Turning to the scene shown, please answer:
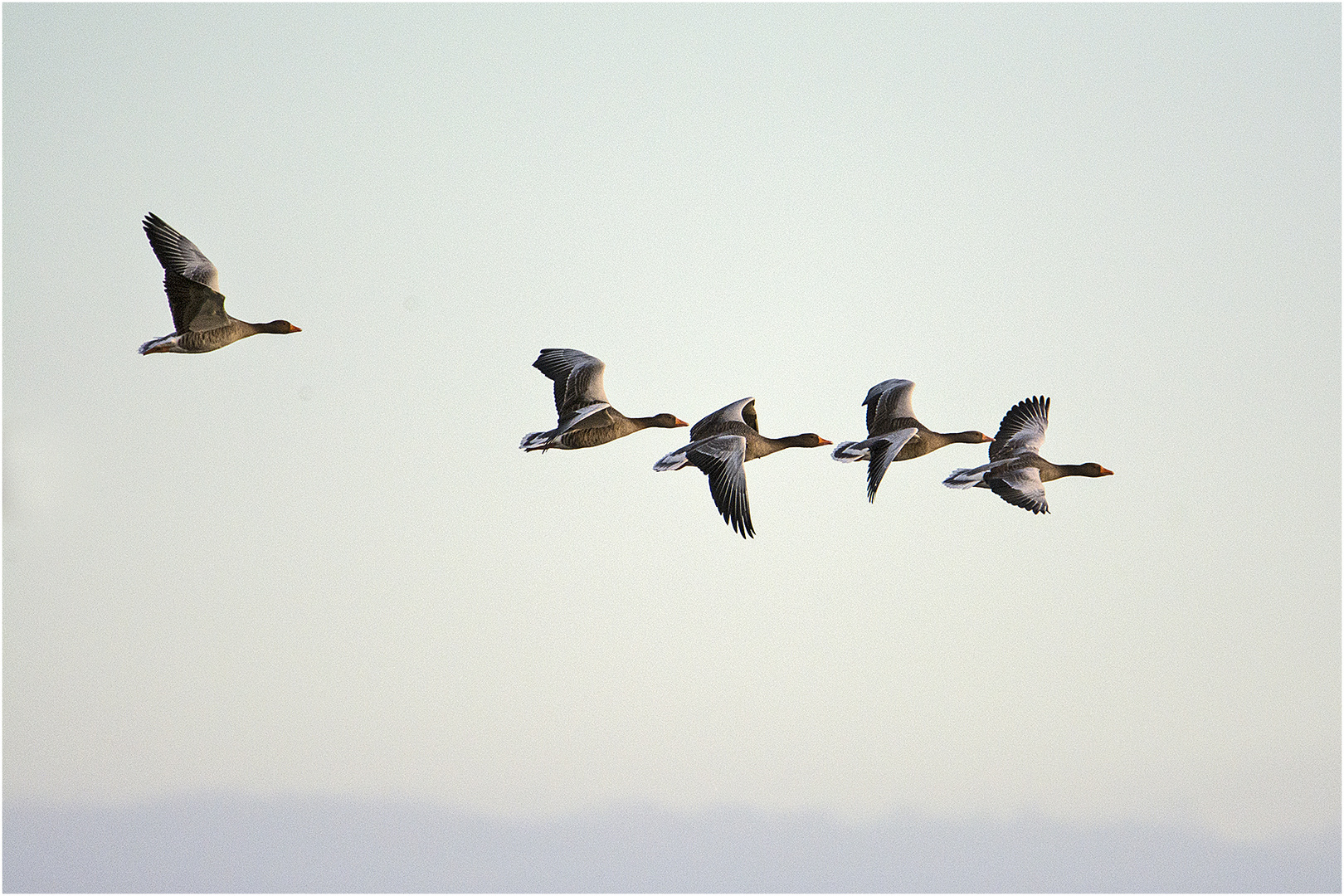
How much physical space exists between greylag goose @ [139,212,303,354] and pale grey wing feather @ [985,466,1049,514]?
14.1m

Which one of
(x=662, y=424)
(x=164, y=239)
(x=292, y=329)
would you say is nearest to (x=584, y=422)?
(x=662, y=424)

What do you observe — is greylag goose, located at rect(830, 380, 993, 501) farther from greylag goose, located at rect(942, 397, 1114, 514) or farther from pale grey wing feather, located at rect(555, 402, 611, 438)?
pale grey wing feather, located at rect(555, 402, 611, 438)

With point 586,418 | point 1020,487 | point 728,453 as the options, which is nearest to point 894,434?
point 1020,487

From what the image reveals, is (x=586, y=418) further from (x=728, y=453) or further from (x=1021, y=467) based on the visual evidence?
A: (x=1021, y=467)

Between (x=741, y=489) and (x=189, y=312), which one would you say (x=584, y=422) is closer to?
(x=741, y=489)

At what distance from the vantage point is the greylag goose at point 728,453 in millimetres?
38188

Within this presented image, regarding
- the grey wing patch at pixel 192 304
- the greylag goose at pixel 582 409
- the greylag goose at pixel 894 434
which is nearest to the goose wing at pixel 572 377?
the greylag goose at pixel 582 409

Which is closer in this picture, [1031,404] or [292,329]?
[292,329]

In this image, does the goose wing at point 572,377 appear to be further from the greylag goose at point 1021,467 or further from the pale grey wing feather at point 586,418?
the greylag goose at point 1021,467

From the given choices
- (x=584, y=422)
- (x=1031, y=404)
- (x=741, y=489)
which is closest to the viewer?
(x=741, y=489)

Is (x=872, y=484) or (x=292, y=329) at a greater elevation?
(x=292, y=329)

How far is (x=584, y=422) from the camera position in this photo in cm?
4141

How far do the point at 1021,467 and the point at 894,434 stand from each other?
113 inches

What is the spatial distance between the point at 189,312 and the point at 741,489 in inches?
422
